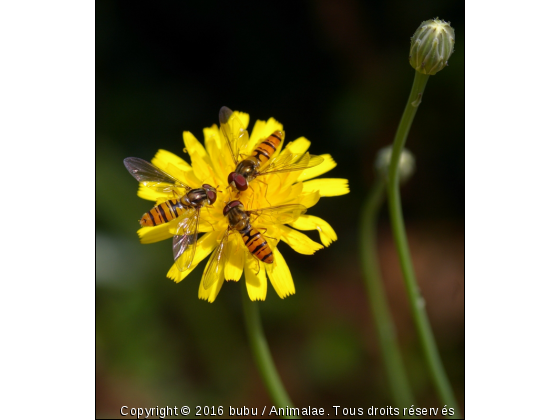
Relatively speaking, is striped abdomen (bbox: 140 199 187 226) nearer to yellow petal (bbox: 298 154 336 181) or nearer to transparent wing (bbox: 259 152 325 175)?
transparent wing (bbox: 259 152 325 175)

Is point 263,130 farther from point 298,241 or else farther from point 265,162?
point 298,241

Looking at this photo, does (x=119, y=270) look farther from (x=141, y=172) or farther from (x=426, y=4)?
(x=426, y=4)

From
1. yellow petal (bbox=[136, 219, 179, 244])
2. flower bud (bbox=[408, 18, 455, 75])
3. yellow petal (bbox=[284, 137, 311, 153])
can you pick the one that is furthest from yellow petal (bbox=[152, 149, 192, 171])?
flower bud (bbox=[408, 18, 455, 75])

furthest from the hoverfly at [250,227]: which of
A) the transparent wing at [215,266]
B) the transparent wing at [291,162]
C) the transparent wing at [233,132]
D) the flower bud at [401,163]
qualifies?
the flower bud at [401,163]

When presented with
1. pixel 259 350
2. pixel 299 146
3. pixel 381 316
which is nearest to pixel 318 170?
pixel 299 146

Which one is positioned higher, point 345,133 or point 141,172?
point 345,133

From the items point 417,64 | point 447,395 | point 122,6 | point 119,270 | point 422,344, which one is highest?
point 122,6

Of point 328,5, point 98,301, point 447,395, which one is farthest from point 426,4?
point 98,301
